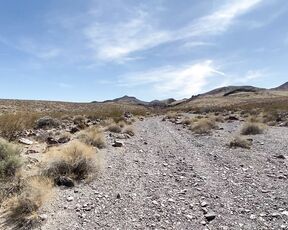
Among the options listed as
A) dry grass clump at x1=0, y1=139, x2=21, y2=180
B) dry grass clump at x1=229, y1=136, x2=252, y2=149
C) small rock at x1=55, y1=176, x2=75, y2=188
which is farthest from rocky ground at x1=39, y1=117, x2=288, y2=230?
dry grass clump at x1=229, y1=136, x2=252, y2=149

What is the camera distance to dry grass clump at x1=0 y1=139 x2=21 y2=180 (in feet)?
30.8

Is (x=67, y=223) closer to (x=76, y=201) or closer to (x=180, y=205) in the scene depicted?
(x=76, y=201)

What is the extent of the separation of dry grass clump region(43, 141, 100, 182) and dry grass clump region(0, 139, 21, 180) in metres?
0.80

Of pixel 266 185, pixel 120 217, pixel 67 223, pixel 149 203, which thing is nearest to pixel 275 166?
pixel 266 185

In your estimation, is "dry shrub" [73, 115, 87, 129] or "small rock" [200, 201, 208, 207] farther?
"dry shrub" [73, 115, 87, 129]

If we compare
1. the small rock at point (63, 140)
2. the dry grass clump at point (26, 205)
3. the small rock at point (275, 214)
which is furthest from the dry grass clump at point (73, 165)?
the small rock at point (63, 140)

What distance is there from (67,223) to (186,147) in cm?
1012

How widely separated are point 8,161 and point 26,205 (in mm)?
2928

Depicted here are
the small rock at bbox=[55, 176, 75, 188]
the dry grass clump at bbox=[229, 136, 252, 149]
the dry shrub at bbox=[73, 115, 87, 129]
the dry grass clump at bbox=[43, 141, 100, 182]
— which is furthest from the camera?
the dry shrub at bbox=[73, 115, 87, 129]

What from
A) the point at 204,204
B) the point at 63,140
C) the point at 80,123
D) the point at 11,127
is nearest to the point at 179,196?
the point at 204,204

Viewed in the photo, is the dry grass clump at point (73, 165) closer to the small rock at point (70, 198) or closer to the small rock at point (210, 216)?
the small rock at point (70, 198)

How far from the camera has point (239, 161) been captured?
12344 mm

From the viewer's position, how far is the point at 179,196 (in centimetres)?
820

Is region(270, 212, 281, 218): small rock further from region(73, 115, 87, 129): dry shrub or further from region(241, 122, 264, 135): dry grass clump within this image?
region(73, 115, 87, 129): dry shrub
